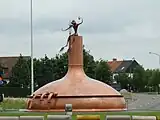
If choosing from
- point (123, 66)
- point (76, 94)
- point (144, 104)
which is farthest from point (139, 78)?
point (76, 94)

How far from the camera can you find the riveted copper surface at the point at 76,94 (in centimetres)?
1741

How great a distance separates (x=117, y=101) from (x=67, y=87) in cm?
171

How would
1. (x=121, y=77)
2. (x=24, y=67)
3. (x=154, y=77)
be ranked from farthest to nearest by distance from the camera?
(x=121, y=77) → (x=154, y=77) → (x=24, y=67)

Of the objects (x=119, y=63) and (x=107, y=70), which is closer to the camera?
(x=107, y=70)

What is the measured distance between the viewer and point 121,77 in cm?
13312

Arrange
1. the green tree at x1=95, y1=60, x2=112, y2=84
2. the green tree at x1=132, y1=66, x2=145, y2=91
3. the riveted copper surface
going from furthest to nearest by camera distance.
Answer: the green tree at x1=132, y1=66, x2=145, y2=91
the green tree at x1=95, y1=60, x2=112, y2=84
the riveted copper surface

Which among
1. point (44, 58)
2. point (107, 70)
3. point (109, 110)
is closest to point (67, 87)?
point (109, 110)

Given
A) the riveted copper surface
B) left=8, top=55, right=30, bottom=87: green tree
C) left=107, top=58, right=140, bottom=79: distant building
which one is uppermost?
left=107, top=58, right=140, bottom=79: distant building

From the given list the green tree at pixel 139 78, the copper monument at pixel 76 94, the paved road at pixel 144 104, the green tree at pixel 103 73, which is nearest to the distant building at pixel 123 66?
the green tree at pixel 139 78

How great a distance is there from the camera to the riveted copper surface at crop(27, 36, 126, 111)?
57.1 feet

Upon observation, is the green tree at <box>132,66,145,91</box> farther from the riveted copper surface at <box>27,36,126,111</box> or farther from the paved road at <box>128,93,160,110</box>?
the riveted copper surface at <box>27,36,126,111</box>

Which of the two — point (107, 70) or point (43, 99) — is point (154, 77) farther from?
point (43, 99)

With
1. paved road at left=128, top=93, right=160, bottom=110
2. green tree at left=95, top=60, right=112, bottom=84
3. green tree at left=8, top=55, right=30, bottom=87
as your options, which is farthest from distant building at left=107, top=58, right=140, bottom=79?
paved road at left=128, top=93, right=160, bottom=110

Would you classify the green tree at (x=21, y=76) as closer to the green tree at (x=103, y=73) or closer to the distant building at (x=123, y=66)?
the green tree at (x=103, y=73)
